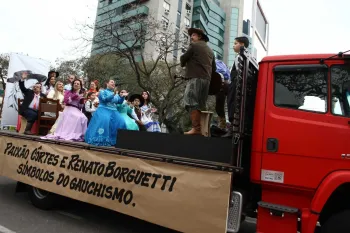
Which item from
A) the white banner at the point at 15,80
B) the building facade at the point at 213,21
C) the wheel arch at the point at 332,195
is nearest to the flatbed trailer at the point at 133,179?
the wheel arch at the point at 332,195

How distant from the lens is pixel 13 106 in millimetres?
9016

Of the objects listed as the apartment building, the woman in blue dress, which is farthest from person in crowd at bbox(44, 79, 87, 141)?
the apartment building

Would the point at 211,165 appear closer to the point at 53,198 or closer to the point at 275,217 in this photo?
the point at 275,217

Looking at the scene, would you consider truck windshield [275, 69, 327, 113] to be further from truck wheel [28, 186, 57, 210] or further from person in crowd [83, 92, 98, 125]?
person in crowd [83, 92, 98, 125]

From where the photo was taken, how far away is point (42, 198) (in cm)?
547

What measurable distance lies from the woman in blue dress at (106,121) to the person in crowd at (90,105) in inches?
35.4

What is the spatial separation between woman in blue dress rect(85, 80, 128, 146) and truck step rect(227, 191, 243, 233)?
9.60 ft

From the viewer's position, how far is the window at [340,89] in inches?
132

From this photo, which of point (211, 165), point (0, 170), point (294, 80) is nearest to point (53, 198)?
point (0, 170)

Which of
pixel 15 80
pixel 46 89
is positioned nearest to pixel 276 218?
pixel 46 89

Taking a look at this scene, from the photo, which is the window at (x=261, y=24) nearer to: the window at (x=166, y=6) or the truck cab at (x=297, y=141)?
the window at (x=166, y=6)

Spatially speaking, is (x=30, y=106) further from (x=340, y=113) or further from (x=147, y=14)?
(x=147, y=14)

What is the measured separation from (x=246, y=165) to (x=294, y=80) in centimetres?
114

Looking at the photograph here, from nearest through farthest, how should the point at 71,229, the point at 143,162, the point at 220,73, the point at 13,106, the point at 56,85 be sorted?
1. the point at 143,162
2. the point at 71,229
3. the point at 220,73
4. the point at 56,85
5. the point at 13,106
